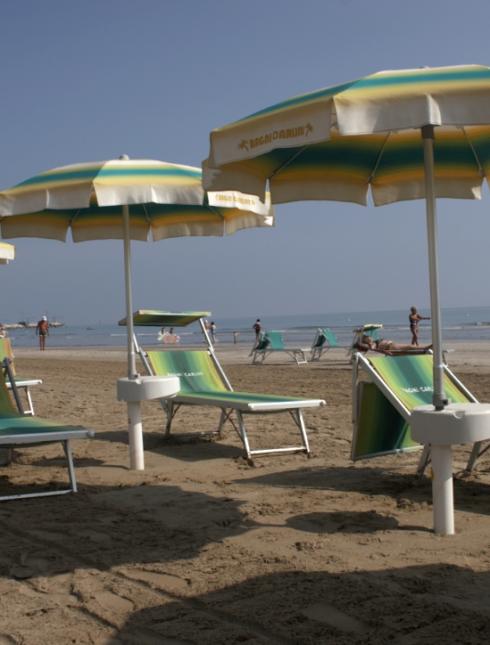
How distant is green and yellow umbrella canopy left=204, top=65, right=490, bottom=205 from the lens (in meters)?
3.18

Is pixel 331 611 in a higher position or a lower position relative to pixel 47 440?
lower

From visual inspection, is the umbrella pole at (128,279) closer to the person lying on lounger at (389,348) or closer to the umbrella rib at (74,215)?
the umbrella rib at (74,215)

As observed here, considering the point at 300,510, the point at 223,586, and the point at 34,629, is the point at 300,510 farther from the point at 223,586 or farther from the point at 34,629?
the point at 34,629

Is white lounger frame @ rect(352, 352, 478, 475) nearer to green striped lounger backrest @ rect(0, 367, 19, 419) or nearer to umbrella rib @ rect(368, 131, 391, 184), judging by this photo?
umbrella rib @ rect(368, 131, 391, 184)

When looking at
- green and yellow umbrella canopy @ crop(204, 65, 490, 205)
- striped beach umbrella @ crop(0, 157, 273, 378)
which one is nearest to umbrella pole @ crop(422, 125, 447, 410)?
green and yellow umbrella canopy @ crop(204, 65, 490, 205)

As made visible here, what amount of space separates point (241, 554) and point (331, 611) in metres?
0.82

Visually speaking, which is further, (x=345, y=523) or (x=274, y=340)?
(x=274, y=340)

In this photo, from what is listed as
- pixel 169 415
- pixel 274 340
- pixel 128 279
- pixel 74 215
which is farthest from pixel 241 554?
pixel 274 340

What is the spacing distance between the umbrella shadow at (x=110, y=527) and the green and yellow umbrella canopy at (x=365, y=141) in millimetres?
1779

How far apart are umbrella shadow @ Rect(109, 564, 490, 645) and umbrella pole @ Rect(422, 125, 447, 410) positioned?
0.87 m

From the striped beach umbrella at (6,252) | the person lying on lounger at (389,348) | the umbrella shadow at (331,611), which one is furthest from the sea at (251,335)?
the umbrella shadow at (331,611)

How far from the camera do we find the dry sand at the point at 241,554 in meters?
2.78

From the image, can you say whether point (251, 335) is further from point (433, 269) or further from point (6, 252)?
point (433, 269)

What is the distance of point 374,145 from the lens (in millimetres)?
4688
